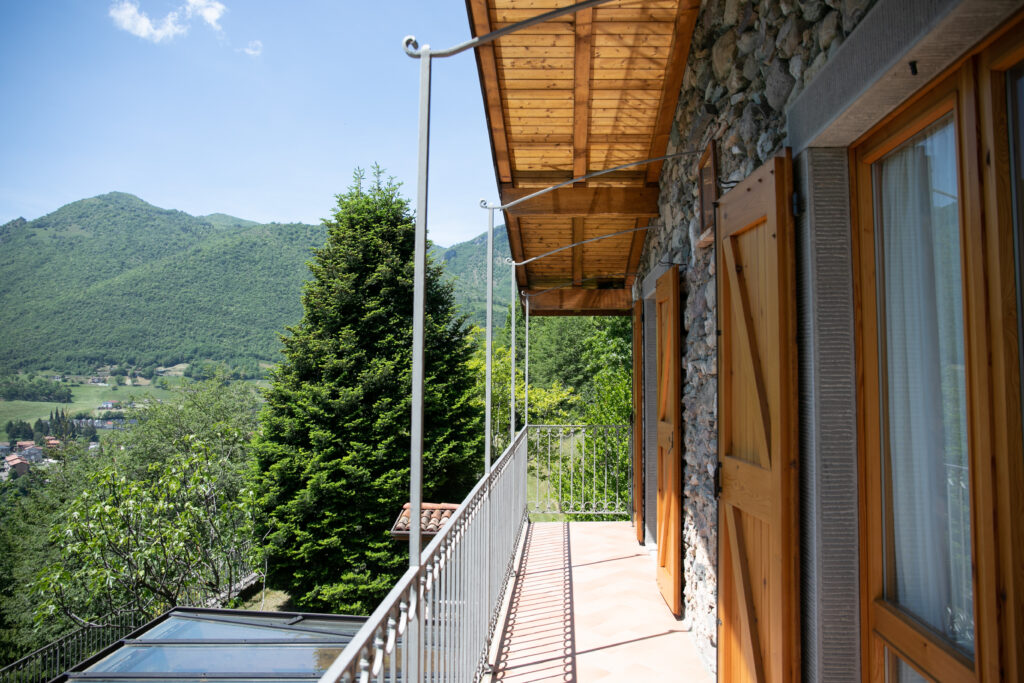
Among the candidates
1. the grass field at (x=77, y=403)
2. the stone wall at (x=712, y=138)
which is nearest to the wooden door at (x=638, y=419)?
the stone wall at (x=712, y=138)

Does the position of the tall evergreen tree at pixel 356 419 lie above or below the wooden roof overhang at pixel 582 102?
below

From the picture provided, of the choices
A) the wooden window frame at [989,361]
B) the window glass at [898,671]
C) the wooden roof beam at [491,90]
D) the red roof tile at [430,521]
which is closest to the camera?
the wooden window frame at [989,361]

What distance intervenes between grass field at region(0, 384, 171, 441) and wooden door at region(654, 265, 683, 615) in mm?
32225

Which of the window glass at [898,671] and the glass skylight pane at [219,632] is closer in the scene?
the window glass at [898,671]

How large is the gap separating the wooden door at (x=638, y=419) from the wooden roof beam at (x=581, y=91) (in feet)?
6.11

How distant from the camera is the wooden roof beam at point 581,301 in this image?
7.58 m

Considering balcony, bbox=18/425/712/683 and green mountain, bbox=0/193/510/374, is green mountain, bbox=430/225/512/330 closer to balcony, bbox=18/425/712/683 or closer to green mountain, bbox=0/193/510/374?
green mountain, bbox=0/193/510/374

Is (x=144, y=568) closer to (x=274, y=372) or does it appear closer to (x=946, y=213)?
(x=274, y=372)

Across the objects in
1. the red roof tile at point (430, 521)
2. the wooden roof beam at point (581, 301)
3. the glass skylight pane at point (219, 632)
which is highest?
the wooden roof beam at point (581, 301)

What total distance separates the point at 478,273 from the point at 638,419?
41.9 meters

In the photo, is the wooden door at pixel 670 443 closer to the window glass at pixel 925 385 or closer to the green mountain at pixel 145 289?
the window glass at pixel 925 385

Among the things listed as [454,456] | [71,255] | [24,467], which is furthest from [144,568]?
[71,255]

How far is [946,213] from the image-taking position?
57.7 inches

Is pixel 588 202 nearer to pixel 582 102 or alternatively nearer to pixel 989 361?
pixel 582 102
